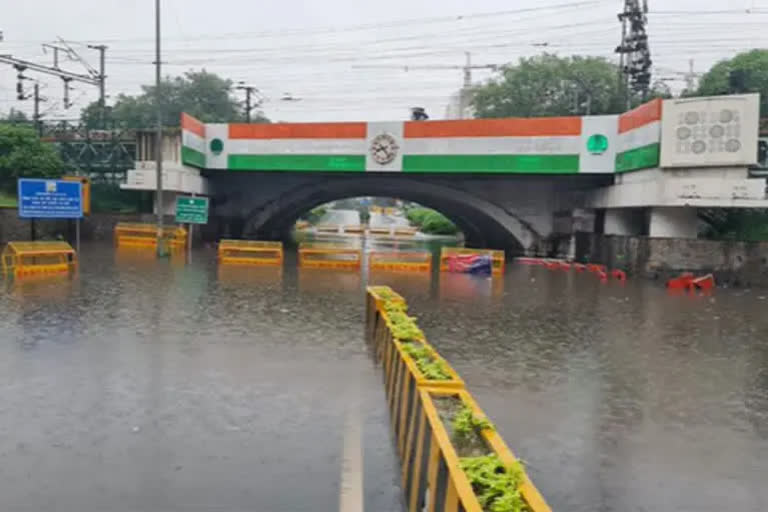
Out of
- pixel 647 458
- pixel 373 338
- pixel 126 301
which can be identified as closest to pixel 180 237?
pixel 126 301

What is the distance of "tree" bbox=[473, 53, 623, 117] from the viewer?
54312 millimetres

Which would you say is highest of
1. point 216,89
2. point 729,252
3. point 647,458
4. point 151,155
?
point 216,89

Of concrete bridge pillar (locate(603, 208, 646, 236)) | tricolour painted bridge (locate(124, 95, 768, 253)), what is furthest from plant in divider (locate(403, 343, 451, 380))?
concrete bridge pillar (locate(603, 208, 646, 236))

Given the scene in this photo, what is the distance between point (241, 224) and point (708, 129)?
2465 cm

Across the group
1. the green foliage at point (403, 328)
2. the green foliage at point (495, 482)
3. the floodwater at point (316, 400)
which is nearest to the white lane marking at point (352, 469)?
the floodwater at point (316, 400)

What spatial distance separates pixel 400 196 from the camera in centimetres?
3900

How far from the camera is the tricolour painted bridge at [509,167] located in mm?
21344

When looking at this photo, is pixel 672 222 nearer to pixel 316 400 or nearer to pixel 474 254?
pixel 474 254

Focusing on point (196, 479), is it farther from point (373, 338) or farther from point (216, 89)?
point (216, 89)

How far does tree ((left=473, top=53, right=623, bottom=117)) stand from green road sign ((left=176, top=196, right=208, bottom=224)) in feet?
116

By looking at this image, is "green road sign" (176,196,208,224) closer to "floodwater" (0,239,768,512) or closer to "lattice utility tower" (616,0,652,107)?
"floodwater" (0,239,768,512)

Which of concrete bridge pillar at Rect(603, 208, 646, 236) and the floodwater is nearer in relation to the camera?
the floodwater

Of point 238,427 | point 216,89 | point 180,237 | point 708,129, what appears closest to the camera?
point 238,427

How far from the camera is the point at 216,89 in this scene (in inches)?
2891
